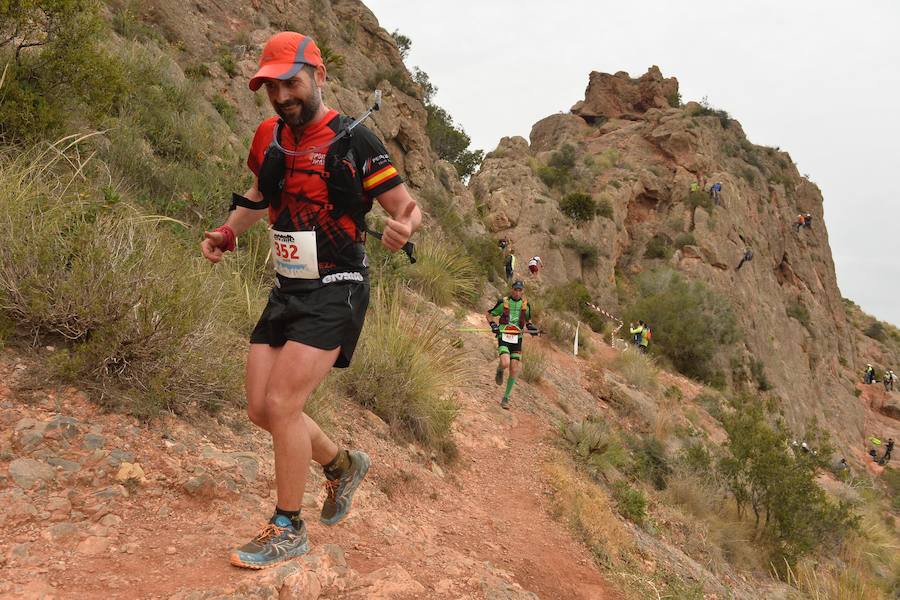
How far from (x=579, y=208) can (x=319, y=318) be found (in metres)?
28.4

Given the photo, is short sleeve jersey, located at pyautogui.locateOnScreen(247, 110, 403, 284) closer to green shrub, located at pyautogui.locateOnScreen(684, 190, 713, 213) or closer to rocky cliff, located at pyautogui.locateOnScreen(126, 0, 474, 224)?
rocky cliff, located at pyautogui.locateOnScreen(126, 0, 474, 224)

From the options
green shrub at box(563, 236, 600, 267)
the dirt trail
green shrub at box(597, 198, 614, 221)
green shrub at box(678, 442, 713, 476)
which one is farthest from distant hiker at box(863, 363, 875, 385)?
the dirt trail

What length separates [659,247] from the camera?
1257 inches

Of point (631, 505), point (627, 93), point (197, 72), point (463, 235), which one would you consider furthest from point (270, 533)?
point (627, 93)

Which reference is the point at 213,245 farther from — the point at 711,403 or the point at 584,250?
the point at 584,250

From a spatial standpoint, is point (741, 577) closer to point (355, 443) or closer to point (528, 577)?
point (528, 577)

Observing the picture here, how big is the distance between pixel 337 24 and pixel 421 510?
19.3m

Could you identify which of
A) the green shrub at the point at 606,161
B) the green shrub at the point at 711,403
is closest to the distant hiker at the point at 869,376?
the green shrub at the point at 606,161

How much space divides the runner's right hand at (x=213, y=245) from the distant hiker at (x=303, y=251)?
315 mm

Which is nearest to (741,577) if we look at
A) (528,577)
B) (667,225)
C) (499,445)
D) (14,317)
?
(499,445)

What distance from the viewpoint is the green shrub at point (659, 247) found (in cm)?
3166

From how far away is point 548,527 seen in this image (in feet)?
→ 17.1

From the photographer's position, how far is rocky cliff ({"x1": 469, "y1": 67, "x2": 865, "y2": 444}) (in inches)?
1135

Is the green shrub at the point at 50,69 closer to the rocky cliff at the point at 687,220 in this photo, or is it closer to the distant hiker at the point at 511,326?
the distant hiker at the point at 511,326
